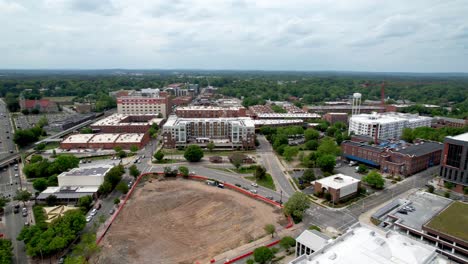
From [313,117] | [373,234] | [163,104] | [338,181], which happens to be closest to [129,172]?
[338,181]

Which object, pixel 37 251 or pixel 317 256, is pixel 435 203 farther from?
pixel 37 251

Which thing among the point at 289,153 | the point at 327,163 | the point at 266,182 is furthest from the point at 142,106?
the point at 327,163

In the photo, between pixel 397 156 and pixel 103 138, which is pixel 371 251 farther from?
pixel 103 138

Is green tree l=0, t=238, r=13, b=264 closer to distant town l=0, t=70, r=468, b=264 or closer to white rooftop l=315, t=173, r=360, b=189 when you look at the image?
distant town l=0, t=70, r=468, b=264

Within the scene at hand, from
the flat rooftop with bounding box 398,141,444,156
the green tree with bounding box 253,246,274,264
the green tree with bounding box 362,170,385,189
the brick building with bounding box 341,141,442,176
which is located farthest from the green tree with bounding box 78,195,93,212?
the flat rooftop with bounding box 398,141,444,156

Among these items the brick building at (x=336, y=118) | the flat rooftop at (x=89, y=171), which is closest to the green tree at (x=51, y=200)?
the flat rooftop at (x=89, y=171)

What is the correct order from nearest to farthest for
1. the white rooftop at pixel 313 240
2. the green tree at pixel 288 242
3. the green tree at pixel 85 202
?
1. the white rooftop at pixel 313 240
2. the green tree at pixel 288 242
3. the green tree at pixel 85 202

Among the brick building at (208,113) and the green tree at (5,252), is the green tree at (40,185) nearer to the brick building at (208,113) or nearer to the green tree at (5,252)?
the green tree at (5,252)
